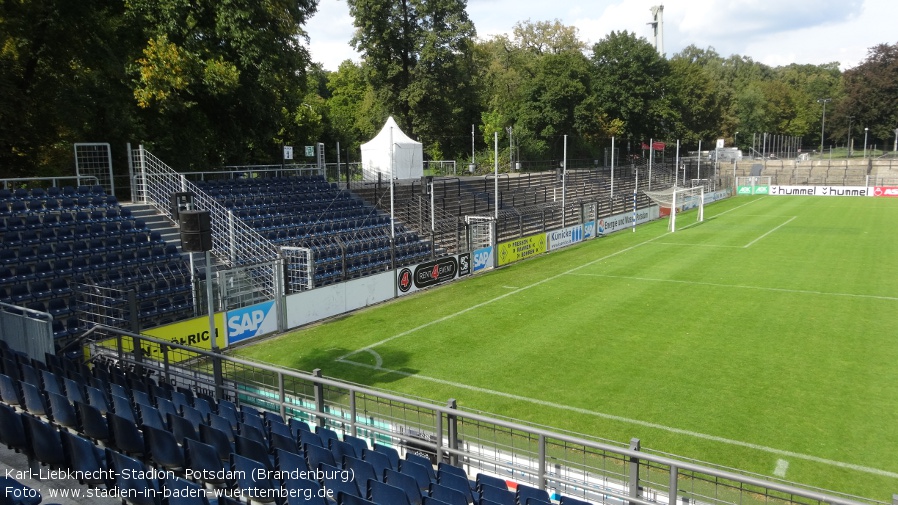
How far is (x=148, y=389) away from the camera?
9266mm

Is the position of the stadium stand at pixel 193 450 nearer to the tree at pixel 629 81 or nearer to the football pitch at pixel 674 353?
the football pitch at pixel 674 353

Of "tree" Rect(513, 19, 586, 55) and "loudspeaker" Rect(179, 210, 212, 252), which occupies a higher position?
"tree" Rect(513, 19, 586, 55)

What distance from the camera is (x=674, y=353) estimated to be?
53.2ft

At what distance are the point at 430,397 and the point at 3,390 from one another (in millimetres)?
7567

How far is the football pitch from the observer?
37.2 feet

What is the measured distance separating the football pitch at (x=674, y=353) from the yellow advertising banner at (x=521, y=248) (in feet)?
5.66

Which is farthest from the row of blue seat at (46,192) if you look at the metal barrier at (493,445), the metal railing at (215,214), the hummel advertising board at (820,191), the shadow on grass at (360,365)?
the hummel advertising board at (820,191)

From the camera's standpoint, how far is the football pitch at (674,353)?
1134cm

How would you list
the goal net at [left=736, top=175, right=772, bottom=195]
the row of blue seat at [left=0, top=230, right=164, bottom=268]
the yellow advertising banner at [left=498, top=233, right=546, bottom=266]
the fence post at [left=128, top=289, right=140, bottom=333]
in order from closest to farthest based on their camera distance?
the fence post at [left=128, top=289, right=140, bottom=333] → the row of blue seat at [left=0, top=230, right=164, bottom=268] → the yellow advertising banner at [left=498, top=233, right=546, bottom=266] → the goal net at [left=736, top=175, right=772, bottom=195]

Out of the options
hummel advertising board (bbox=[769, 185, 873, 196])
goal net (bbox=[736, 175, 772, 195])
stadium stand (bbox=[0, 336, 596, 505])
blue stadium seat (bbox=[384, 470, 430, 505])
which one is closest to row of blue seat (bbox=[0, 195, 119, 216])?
stadium stand (bbox=[0, 336, 596, 505])

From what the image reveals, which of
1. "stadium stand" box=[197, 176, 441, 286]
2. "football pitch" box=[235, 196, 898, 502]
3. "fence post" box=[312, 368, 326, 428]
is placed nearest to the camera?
"fence post" box=[312, 368, 326, 428]

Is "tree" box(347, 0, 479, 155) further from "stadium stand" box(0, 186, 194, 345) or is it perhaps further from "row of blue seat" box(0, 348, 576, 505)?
"row of blue seat" box(0, 348, 576, 505)

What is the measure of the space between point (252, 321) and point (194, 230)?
6925 millimetres

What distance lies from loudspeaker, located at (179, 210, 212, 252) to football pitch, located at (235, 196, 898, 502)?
4.83 m
